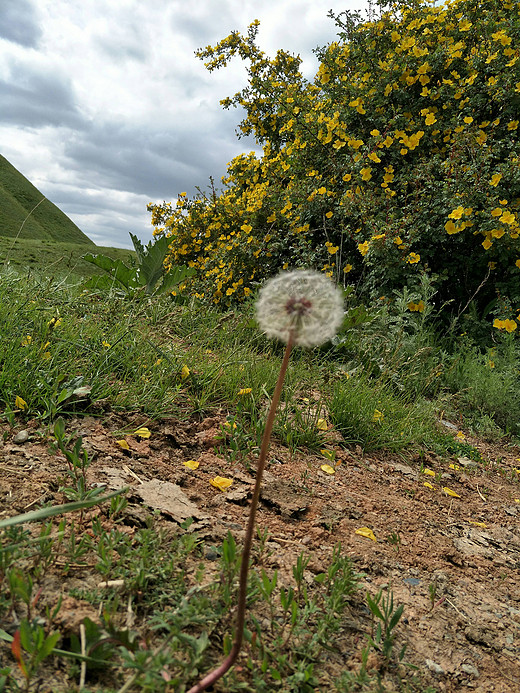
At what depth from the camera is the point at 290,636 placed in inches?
46.8

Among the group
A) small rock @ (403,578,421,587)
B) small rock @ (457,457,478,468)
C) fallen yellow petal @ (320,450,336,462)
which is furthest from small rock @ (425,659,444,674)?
small rock @ (457,457,478,468)

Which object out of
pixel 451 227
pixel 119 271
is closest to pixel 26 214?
pixel 119 271

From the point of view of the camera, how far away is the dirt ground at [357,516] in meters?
1.42

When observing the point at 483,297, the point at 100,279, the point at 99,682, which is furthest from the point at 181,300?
the point at 99,682

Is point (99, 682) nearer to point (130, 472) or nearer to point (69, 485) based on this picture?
point (69, 485)

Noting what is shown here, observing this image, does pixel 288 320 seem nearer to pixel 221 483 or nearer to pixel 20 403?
pixel 221 483

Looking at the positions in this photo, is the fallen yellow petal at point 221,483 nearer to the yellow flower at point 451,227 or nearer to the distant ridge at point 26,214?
the yellow flower at point 451,227

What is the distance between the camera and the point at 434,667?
1.28m

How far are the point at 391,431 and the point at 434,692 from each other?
180 cm

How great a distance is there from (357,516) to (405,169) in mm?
4312

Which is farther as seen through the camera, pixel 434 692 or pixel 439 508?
pixel 439 508

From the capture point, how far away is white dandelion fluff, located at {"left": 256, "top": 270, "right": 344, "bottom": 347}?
0.91 m

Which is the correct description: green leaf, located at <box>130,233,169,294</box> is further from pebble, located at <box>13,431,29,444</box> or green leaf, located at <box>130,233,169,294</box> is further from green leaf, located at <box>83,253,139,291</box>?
pebble, located at <box>13,431,29,444</box>

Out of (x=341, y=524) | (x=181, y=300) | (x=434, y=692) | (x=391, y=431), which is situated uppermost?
(x=181, y=300)
